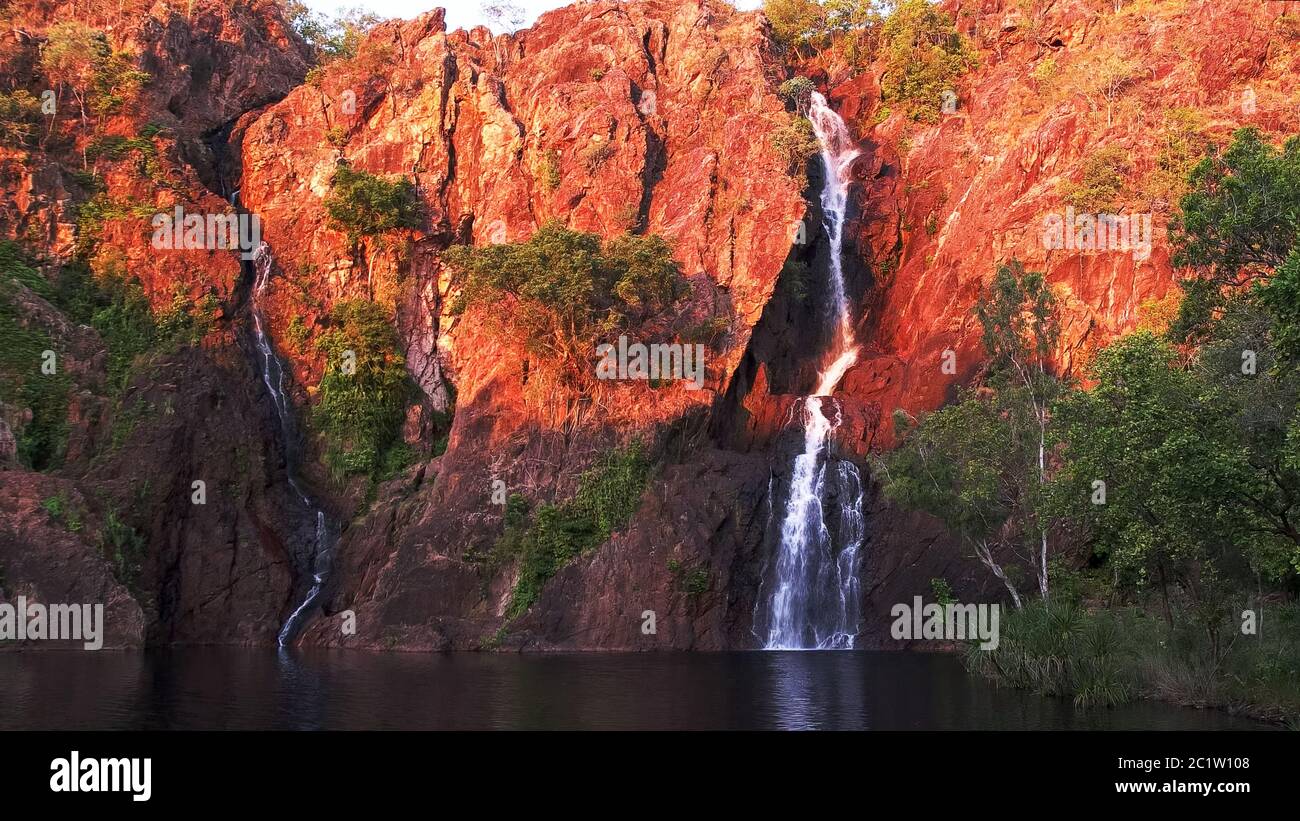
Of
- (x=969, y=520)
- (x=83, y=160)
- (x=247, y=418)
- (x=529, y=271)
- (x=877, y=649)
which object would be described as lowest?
(x=877, y=649)

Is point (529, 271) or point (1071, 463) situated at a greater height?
point (529, 271)

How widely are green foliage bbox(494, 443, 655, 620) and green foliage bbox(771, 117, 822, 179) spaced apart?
21272 mm

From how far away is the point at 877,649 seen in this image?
47812mm

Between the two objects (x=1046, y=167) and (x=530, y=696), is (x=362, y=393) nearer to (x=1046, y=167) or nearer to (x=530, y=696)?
(x=530, y=696)

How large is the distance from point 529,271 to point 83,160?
31.0 m

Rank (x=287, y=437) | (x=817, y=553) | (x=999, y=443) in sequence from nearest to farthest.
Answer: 1. (x=999, y=443)
2. (x=817, y=553)
3. (x=287, y=437)

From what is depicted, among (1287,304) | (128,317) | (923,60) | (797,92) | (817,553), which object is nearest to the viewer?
(1287,304)

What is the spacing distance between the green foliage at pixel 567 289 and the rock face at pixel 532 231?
2.45 metres

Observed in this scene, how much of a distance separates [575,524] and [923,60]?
43855 millimetres

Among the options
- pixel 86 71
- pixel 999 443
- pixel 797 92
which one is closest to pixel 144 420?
pixel 86 71

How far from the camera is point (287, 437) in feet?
199

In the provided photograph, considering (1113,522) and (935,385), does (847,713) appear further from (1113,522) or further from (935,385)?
(935,385)

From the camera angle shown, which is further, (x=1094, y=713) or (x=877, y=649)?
(x=877, y=649)
